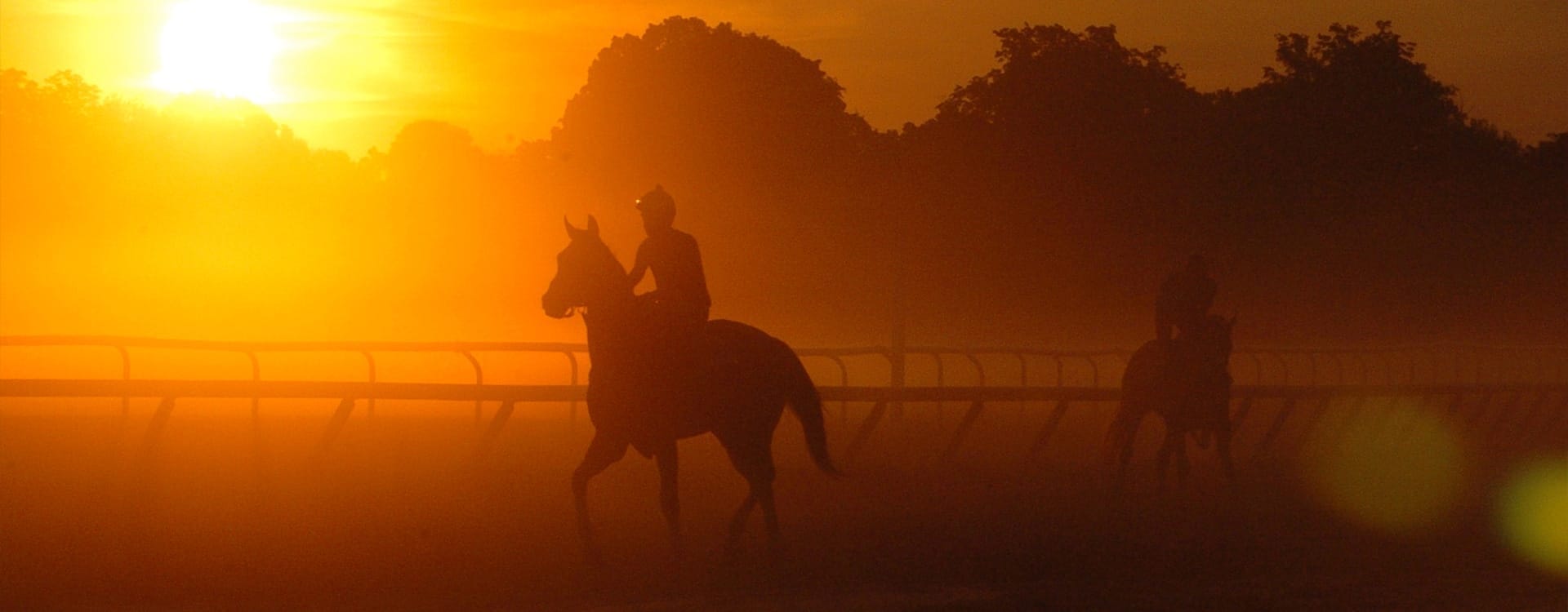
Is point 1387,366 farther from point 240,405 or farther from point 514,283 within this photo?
point 514,283

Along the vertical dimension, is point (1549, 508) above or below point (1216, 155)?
below

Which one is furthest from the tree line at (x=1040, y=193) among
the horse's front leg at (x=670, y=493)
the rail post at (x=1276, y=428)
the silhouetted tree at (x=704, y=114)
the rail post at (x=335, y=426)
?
the horse's front leg at (x=670, y=493)

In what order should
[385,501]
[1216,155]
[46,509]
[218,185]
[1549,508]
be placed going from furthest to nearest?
[218,185]
[1216,155]
[1549,508]
[385,501]
[46,509]

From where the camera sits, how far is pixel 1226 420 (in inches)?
682

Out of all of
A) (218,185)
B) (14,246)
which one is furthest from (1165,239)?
(14,246)

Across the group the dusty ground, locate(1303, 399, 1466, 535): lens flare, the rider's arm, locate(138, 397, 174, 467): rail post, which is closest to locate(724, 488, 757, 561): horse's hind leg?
the dusty ground

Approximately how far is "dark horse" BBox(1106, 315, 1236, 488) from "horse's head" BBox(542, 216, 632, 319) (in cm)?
659

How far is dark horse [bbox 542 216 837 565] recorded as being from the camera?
1150cm

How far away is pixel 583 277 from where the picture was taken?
37.6ft

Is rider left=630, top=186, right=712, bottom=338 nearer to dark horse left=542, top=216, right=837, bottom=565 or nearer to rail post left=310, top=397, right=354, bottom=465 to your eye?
dark horse left=542, top=216, right=837, bottom=565

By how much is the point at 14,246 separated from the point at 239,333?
30.8 ft

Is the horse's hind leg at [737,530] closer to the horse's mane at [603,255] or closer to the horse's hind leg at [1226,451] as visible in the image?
the horse's mane at [603,255]

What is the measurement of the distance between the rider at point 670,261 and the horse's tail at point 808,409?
0.79 m

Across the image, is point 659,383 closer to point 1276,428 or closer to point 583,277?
point 583,277
